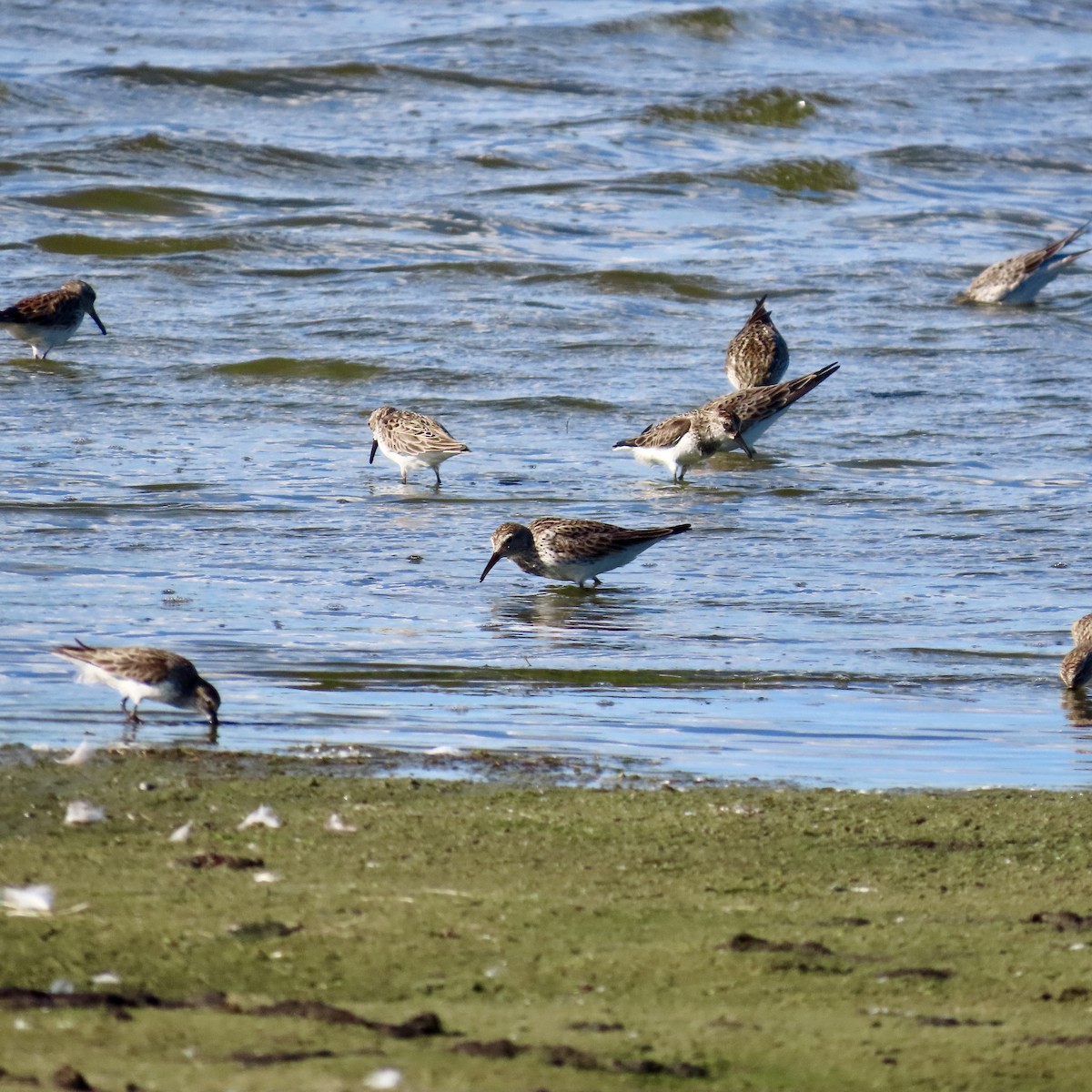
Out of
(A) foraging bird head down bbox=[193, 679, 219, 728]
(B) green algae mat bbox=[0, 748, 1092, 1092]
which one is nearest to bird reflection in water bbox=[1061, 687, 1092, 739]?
(B) green algae mat bbox=[0, 748, 1092, 1092]

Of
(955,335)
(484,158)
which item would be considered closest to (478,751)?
(955,335)

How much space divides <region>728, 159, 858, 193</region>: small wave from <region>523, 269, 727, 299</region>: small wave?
501 centimetres

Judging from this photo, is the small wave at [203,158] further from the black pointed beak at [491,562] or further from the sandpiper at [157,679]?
the sandpiper at [157,679]

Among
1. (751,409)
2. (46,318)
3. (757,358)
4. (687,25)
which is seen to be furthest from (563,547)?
(687,25)

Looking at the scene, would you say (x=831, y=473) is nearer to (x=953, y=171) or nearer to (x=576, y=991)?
(x=576, y=991)

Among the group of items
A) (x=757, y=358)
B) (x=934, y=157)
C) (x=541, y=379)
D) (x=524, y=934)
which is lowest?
(x=541, y=379)

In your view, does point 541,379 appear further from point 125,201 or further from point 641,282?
point 125,201

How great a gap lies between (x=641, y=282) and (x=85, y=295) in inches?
207

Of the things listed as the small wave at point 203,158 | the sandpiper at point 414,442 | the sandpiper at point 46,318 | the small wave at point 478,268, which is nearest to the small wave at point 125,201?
the small wave at point 203,158

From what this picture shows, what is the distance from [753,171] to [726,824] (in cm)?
1855

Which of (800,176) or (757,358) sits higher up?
(800,176)

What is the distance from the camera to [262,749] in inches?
244

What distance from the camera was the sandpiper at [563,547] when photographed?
368 inches

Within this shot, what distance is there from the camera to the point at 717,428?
40.7ft
